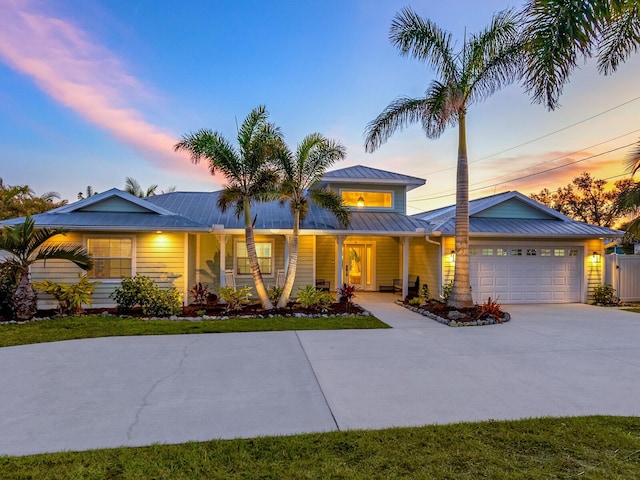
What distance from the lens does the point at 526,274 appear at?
12.4 meters

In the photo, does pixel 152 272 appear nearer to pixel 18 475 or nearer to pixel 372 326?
pixel 372 326

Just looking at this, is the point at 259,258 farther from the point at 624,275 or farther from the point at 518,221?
the point at 624,275

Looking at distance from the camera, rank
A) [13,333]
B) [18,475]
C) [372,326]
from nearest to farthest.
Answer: [18,475] < [13,333] < [372,326]

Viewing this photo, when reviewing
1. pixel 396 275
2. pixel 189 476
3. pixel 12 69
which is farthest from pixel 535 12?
pixel 12 69

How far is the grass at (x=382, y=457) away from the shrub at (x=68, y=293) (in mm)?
7373

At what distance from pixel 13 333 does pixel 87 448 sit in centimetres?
623

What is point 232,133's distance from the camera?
368 inches

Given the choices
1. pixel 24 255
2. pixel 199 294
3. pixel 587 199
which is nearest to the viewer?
pixel 24 255

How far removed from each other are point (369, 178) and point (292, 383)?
10.1 m

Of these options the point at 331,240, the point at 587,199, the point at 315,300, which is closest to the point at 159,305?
the point at 315,300

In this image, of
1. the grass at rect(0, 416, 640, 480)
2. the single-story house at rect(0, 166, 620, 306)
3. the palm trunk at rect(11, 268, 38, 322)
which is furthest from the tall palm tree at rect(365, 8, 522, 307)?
the palm trunk at rect(11, 268, 38, 322)

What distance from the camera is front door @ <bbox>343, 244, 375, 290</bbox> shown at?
50.2ft

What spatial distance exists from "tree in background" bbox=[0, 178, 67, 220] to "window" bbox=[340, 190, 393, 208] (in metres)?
18.5

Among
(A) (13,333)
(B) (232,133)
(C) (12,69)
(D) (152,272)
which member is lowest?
(A) (13,333)
